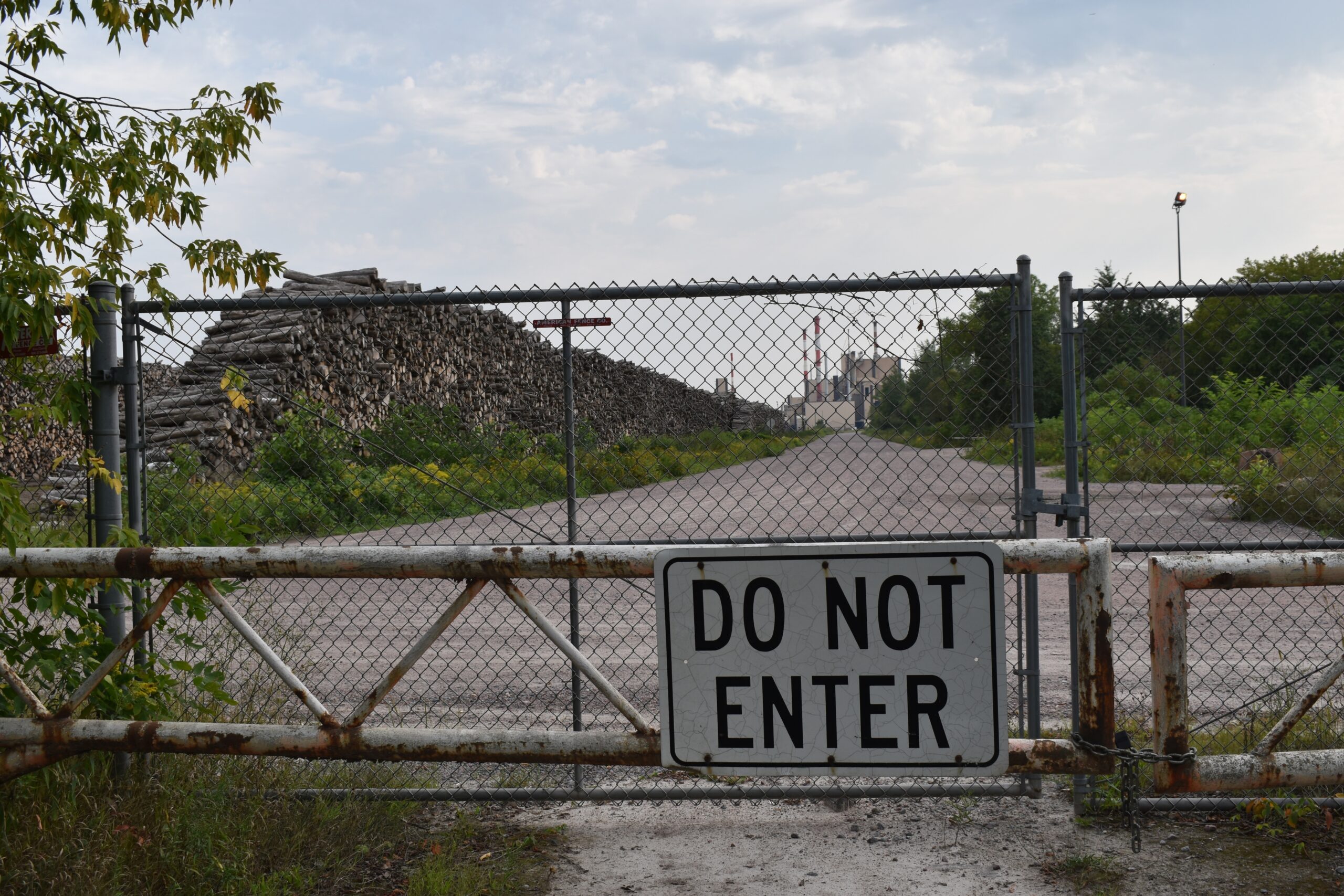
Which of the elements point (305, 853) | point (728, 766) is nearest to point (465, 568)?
point (728, 766)

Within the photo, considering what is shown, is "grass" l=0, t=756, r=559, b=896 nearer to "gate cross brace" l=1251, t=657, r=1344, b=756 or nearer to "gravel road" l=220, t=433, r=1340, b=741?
"gravel road" l=220, t=433, r=1340, b=741

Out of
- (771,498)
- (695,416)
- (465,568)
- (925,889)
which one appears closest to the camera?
(465,568)

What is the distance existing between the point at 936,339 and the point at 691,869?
2.40 metres

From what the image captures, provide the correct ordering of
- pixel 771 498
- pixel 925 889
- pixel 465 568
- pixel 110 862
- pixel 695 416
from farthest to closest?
1. pixel 771 498
2. pixel 695 416
3. pixel 925 889
4. pixel 110 862
5. pixel 465 568

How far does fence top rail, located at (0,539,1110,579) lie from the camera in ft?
8.54

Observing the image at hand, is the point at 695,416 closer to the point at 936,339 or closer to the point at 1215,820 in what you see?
the point at 936,339

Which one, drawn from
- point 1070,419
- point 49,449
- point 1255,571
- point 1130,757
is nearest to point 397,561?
point 1130,757

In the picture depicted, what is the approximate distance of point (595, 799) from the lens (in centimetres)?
414

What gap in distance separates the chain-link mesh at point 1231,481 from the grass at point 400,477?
1847 mm

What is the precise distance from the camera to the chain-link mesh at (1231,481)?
425 centimetres

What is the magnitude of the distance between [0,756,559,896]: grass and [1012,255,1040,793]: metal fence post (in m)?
2.08

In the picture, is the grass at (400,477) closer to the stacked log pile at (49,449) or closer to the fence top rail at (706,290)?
the fence top rail at (706,290)

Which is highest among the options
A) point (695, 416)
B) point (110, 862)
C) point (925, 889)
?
point (695, 416)

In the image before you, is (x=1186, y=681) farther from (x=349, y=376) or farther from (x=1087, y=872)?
(x=349, y=376)
